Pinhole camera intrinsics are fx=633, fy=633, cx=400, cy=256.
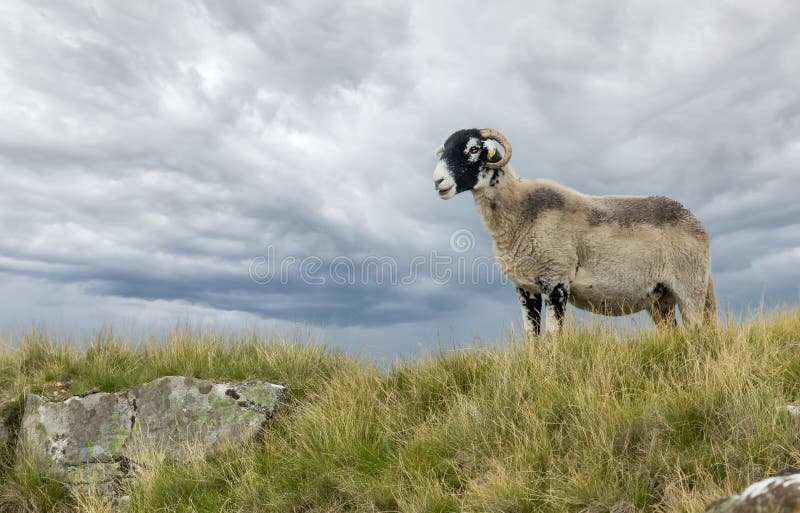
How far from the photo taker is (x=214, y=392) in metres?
7.34

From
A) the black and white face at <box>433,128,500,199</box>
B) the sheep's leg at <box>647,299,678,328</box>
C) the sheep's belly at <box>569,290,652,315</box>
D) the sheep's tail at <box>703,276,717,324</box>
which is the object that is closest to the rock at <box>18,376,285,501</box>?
the black and white face at <box>433,128,500,199</box>

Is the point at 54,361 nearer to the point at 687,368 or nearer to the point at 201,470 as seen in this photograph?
the point at 201,470

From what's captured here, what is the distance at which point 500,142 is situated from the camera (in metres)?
8.28

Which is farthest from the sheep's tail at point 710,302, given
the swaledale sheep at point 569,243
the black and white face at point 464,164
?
the black and white face at point 464,164

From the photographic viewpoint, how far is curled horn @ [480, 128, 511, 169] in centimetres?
811

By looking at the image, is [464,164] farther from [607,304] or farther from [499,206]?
[607,304]

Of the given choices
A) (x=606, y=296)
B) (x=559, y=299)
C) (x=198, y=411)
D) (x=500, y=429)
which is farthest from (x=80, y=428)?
(x=606, y=296)

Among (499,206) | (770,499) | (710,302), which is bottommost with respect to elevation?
(770,499)

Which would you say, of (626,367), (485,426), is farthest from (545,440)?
(626,367)

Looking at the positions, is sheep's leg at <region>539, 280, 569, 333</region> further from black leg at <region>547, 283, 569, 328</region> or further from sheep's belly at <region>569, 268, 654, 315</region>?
sheep's belly at <region>569, 268, 654, 315</region>

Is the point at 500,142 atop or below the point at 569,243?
atop

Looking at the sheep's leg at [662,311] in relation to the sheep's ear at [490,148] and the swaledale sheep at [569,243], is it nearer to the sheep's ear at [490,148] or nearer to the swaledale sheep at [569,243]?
the swaledale sheep at [569,243]

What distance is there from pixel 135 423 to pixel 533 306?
504cm

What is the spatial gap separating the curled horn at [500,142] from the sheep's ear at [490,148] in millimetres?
84
